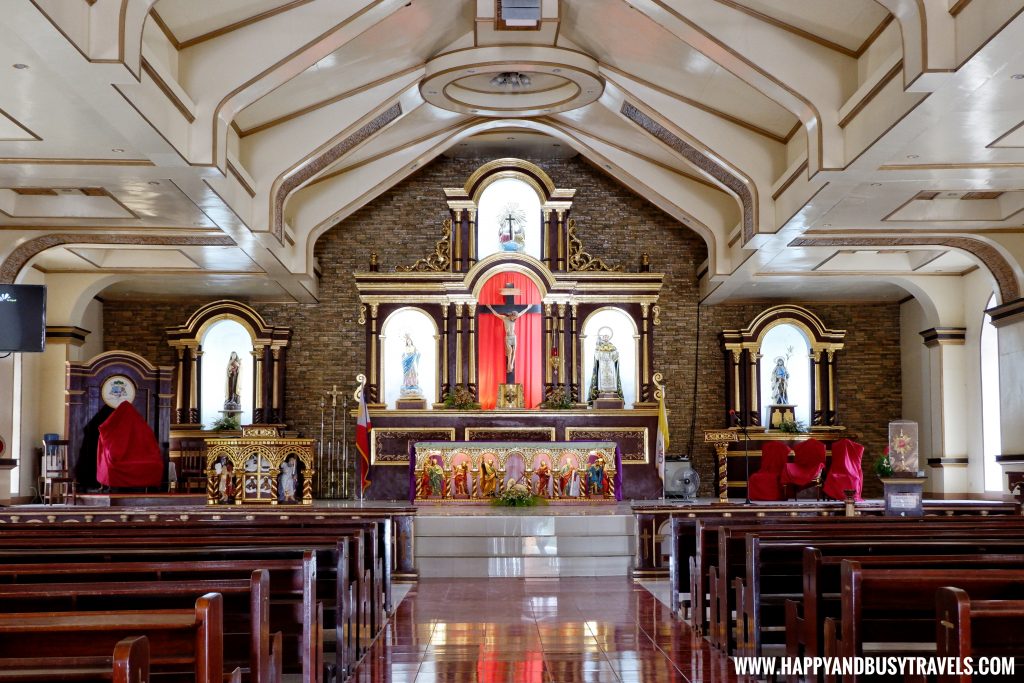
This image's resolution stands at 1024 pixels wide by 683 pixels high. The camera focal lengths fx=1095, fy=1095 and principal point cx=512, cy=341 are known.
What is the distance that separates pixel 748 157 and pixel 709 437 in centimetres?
547

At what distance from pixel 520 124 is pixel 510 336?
339 cm

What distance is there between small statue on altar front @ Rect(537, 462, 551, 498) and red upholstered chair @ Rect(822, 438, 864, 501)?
13.1 ft

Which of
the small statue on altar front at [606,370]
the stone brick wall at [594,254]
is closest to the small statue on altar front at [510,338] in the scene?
the small statue on altar front at [606,370]

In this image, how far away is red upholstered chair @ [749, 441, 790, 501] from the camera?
628 inches

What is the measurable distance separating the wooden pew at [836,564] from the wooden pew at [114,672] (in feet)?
9.78

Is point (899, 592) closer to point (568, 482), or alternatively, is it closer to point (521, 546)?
point (521, 546)

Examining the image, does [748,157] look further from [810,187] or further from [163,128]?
[163,128]

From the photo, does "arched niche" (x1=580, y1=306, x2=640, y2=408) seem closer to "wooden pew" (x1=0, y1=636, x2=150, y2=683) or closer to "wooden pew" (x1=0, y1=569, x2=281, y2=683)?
"wooden pew" (x1=0, y1=569, x2=281, y2=683)

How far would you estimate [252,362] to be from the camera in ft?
59.2

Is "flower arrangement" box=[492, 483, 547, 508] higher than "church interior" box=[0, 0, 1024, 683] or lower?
lower

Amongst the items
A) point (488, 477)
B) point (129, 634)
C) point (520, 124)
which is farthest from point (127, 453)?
point (129, 634)

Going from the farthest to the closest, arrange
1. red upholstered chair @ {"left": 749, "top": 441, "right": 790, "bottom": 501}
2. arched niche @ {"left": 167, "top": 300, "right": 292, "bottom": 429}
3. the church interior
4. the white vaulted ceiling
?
arched niche @ {"left": 167, "top": 300, "right": 292, "bottom": 429} → red upholstered chair @ {"left": 749, "top": 441, "right": 790, "bottom": 501} → the white vaulted ceiling → the church interior

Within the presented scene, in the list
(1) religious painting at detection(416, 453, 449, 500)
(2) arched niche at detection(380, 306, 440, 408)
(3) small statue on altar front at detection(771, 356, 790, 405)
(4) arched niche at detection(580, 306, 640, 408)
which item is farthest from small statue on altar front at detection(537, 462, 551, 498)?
(3) small statue on altar front at detection(771, 356, 790, 405)

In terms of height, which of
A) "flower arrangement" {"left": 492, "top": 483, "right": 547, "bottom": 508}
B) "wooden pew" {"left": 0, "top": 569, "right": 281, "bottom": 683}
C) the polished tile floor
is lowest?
the polished tile floor
